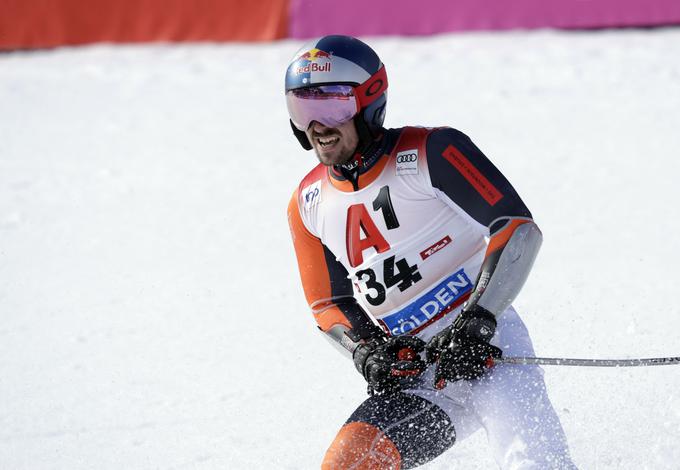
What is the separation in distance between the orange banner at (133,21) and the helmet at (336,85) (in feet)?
25.6

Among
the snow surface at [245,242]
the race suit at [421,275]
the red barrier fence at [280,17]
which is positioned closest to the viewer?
the race suit at [421,275]

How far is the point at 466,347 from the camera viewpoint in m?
2.92

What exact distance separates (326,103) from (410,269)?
60 centimetres

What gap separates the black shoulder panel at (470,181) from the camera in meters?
3.05

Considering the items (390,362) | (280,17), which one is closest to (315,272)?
(390,362)

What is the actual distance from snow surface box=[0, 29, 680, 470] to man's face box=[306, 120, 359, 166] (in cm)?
140

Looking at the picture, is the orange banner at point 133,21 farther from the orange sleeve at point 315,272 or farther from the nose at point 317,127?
the nose at point 317,127

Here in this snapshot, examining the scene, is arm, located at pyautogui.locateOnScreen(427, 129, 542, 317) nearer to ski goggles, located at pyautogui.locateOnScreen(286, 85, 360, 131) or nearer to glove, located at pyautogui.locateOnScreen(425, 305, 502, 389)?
glove, located at pyautogui.locateOnScreen(425, 305, 502, 389)

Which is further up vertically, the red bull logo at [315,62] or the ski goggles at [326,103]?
the red bull logo at [315,62]

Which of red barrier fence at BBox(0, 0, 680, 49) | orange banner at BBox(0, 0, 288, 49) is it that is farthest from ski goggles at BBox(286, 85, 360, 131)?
orange banner at BBox(0, 0, 288, 49)

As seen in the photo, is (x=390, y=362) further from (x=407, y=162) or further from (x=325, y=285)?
(x=407, y=162)

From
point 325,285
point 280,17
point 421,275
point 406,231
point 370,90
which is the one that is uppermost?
point 370,90

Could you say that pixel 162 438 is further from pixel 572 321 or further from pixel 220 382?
pixel 572 321

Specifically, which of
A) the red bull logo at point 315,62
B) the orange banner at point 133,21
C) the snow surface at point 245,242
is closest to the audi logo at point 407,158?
the red bull logo at point 315,62
